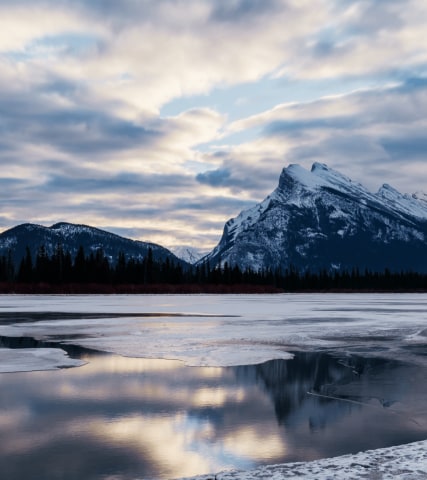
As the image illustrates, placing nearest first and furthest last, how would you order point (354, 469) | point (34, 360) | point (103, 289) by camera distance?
point (354, 469)
point (34, 360)
point (103, 289)

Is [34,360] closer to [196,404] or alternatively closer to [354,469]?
[196,404]

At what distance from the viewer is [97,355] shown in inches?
944

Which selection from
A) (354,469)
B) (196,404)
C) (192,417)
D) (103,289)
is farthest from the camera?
(103,289)

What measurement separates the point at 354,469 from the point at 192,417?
4994 millimetres

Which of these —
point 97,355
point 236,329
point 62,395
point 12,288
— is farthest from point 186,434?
point 12,288

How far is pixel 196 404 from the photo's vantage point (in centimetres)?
1506

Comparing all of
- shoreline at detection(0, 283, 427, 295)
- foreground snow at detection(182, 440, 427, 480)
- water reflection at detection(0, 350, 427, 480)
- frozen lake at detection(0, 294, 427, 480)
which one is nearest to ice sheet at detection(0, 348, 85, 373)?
frozen lake at detection(0, 294, 427, 480)

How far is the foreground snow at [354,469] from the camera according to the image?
9.45 meters

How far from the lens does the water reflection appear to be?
10.7 meters

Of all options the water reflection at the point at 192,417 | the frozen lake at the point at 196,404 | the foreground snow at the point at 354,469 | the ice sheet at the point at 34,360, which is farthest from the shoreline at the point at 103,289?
the foreground snow at the point at 354,469

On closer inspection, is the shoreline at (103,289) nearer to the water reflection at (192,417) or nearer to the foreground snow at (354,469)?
the water reflection at (192,417)

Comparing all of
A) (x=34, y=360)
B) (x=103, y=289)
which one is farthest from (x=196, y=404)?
(x=103, y=289)

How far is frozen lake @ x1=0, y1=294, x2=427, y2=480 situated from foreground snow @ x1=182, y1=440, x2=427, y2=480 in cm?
55

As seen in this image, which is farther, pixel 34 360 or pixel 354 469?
pixel 34 360
